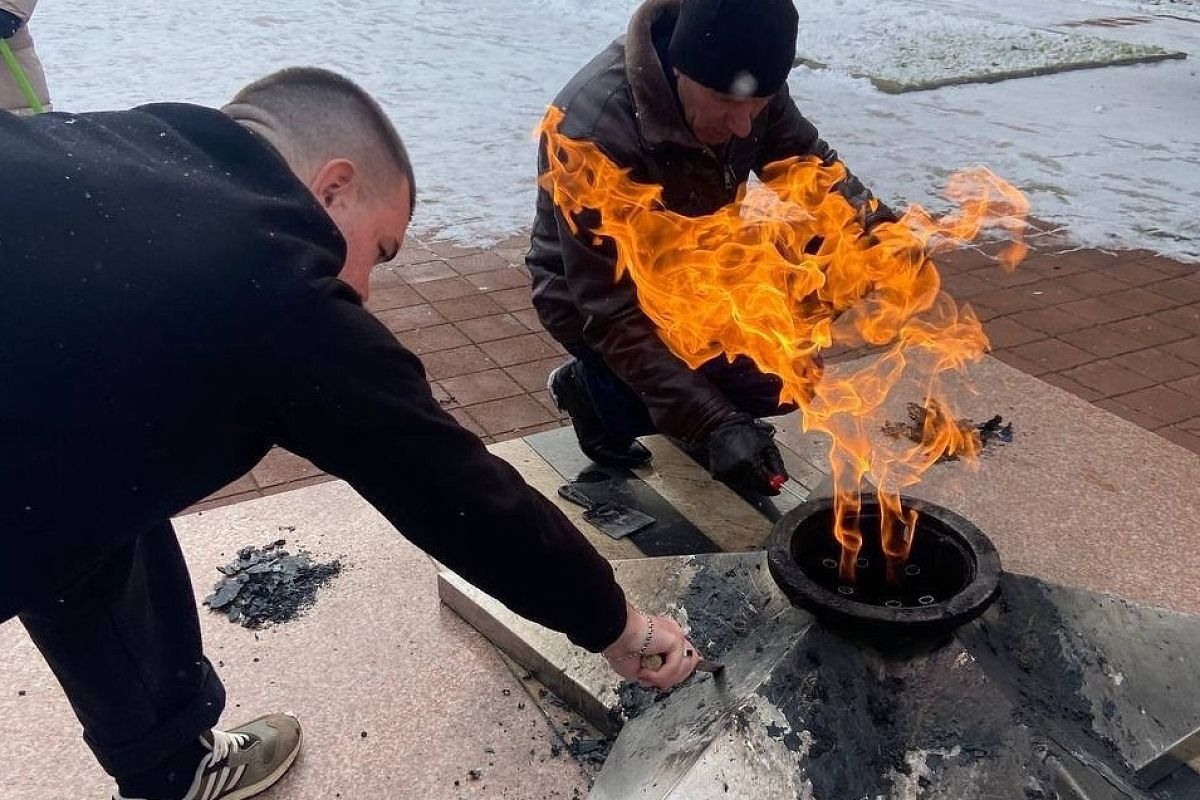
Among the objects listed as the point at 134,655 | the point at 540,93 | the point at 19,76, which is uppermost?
the point at 19,76

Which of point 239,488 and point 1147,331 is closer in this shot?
point 239,488

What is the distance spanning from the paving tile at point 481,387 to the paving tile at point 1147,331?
2.90 m

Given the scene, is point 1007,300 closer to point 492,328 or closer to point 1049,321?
point 1049,321

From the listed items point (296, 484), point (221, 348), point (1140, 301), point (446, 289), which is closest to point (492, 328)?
point (446, 289)

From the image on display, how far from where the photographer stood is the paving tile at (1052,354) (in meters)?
4.56

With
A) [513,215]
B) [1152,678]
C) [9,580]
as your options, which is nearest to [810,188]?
[1152,678]

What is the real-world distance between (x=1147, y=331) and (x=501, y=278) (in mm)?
3222

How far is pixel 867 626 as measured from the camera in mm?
2066

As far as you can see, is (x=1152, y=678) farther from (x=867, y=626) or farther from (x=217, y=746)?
(x=217, y=746)

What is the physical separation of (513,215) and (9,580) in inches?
206

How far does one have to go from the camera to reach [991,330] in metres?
4.93

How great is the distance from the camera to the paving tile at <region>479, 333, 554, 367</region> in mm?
4602

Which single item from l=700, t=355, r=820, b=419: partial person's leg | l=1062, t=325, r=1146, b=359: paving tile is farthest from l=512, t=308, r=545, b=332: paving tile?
l=1062, t=325, r=1146, b=359: paving tile

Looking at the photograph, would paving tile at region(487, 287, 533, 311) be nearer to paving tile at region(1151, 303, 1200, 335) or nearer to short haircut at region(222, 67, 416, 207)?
Answer: paving tile at region(1151, 303, 1200, 335)
